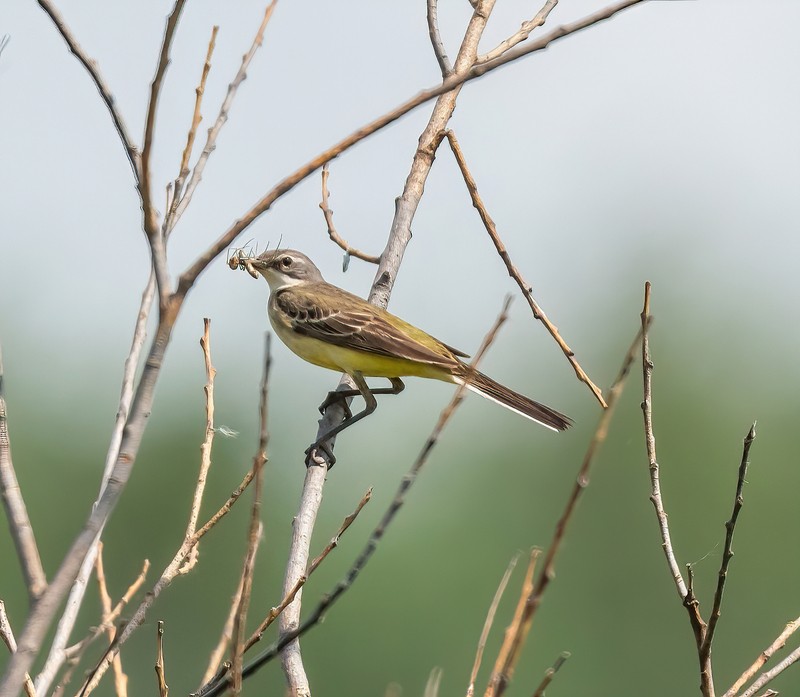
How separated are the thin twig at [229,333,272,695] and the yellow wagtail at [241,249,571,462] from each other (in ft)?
15.0

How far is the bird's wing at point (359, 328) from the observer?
8211mm

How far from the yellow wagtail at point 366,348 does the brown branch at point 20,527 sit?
4.85 metres

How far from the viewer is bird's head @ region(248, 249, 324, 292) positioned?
388 inches

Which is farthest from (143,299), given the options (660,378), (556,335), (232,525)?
(660,378)

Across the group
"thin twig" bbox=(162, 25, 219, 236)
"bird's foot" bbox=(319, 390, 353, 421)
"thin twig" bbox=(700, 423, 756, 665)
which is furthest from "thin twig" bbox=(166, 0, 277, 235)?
"bird's foot" bbox=(319, 390, 353, 421)

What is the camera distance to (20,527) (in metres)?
2.39

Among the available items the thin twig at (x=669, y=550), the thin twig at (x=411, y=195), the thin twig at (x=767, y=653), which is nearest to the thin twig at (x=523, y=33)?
the thin twig at (x=411, y=195)

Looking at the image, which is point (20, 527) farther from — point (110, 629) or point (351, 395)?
point (351, 395)

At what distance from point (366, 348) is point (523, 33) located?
268 cm

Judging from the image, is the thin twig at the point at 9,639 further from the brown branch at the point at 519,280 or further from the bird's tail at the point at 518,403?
the bird's tail at the point at 518,403

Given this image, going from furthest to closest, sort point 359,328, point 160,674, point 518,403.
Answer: point 359,328
point 518,403
point 160,674

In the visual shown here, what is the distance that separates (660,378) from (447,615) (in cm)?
1670

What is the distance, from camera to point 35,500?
47.2 m

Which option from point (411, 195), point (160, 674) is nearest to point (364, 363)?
point (411, 195)
